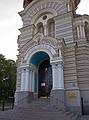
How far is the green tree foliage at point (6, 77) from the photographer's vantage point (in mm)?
36625

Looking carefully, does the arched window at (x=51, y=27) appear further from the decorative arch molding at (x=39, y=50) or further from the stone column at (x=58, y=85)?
the stone column at (x=58, y=85)

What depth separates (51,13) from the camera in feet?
61.9

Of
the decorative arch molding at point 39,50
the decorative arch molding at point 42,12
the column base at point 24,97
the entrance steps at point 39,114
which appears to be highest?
the decorative arch molding at point 42,12

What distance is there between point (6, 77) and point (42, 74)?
22.8 metres

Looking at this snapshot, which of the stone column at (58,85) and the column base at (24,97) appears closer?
the stone column at (58,85)

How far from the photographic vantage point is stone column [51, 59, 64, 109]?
13.3m

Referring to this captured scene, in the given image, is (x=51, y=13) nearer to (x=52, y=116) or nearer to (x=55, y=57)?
(x=55, y=57)

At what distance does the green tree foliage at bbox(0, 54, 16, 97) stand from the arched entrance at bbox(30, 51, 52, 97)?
20691mm

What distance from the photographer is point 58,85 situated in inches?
542

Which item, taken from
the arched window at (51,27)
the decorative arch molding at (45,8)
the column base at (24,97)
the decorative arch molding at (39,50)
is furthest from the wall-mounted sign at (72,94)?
the decorative arch molding at (45,8)

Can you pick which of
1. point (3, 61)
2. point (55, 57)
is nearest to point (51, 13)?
point (55, 57)

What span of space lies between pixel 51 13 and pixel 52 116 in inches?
508

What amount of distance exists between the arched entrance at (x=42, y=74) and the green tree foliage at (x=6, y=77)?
20691 millimetres

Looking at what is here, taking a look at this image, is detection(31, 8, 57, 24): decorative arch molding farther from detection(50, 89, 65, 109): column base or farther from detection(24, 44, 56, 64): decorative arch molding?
detection(50, 89, 65, 109): column base
